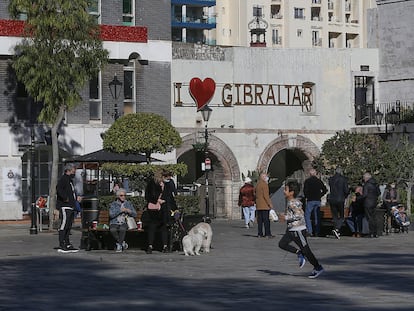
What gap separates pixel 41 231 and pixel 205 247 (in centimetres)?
1235

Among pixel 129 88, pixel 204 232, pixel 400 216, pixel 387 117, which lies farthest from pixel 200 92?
pixel 204 232

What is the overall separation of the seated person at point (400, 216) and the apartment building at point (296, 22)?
7416 cm

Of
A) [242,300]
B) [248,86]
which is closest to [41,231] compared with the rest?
[248,86]

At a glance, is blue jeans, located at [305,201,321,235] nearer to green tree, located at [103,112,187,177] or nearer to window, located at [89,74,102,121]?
green tree, located at [103,112,187,177]

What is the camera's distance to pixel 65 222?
26.5m

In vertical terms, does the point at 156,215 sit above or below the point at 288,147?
below

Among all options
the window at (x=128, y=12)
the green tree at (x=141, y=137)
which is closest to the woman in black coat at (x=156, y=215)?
the green tree at (x=141, y=137)

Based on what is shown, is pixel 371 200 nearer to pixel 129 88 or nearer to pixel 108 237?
pixel 108 237

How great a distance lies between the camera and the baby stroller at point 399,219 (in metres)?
34.6

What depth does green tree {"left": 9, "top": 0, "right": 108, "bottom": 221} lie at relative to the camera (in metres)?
37.2

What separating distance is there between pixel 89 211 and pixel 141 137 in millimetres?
8318

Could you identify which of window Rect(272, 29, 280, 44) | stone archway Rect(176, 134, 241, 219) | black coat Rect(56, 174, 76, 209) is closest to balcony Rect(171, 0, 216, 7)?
window Rect(272, 29, 280, 44)

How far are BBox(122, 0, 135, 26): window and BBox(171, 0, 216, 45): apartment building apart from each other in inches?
2216

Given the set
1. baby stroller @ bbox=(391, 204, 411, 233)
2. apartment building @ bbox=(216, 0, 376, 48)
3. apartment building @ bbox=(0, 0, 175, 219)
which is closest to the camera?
baby stroller @ bbox=(391, 204, 411, 233)
